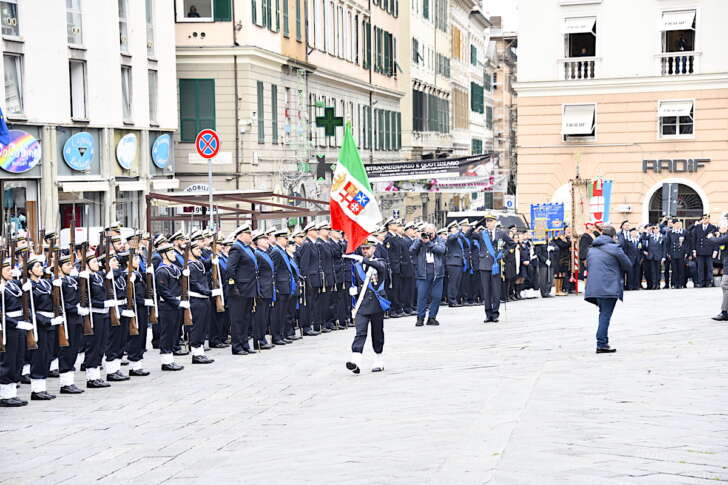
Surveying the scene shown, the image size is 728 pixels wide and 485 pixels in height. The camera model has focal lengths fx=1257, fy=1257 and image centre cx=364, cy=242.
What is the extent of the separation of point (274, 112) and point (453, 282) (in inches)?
781

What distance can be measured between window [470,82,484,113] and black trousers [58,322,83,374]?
78.5 metres

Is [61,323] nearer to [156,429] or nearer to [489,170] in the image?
[156,429]

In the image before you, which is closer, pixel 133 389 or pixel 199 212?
pixel 133 389

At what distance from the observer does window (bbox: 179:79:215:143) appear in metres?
41.2

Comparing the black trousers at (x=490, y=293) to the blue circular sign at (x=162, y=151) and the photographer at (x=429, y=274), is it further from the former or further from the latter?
the blue circular sign at (x=162, y=151)

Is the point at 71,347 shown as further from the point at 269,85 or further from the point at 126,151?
the point at 269,85

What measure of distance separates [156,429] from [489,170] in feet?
86.0

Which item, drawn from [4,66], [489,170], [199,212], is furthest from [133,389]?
[489,170]

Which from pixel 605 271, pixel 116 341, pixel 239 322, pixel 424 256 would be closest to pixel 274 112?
pixel 424 256

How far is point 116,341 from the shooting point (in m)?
16.8

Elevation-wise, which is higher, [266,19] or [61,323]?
[266,19]

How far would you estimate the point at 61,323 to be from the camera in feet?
50.3

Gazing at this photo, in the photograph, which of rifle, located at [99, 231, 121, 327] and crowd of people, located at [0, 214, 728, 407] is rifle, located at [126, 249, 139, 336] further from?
rifle, located at [99, 231, 121, 327]

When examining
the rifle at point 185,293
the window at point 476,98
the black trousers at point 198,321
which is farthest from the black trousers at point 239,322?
the window at point 476,98
